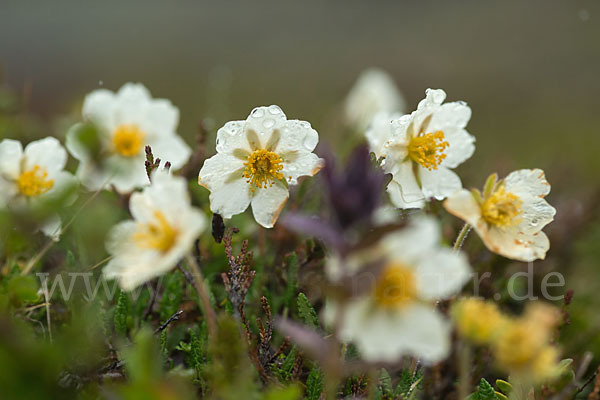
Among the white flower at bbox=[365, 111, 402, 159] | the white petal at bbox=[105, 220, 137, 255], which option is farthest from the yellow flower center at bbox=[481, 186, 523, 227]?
the white petal at bbox=[105, 220, 137, 255]

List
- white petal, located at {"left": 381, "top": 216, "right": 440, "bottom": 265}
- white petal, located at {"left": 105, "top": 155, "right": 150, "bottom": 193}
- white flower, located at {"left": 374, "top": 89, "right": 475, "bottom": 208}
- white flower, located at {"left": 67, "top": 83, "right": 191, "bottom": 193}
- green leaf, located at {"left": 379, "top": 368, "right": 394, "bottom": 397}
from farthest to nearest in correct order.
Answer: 1. white flower, located at {"left": 67, "top": 83, "right": 191, "bottom": 193}
2. white petal, located at {"left": 105, "top": 155, "right": 150, "bottom": 193}
3. white flower, located at {"left": 374, "top": 89, "right": 475, "bottom": 208}
4. green leaf, located at {"left": 379, "top": 368, "right": 394, "bottom": 397}
5. white petal, located at {"left": 381, "top": 216, "right": 440, "bottom": 265}

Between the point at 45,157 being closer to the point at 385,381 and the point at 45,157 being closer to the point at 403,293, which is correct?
the point at 385,381

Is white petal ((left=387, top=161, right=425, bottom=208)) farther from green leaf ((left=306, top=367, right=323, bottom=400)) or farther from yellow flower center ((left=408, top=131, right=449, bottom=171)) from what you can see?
green leaf ((left=306, top=367, right=323, bottom=400))

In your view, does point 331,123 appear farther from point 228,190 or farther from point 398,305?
point 398,305

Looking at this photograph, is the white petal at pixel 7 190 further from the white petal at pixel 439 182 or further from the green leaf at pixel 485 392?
the green leaf at pixel 485 392

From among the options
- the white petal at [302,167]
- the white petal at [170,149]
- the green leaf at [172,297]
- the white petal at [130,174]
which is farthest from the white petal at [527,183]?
the white petal at [170,149]

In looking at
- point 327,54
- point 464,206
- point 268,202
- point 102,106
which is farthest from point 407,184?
point 327,54
